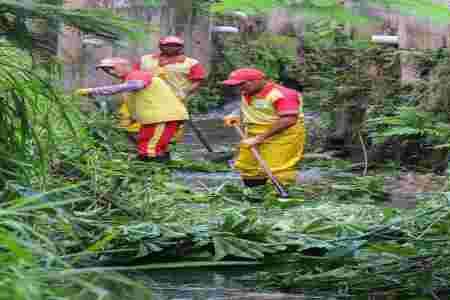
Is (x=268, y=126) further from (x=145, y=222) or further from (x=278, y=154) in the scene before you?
(x=145, y=222)

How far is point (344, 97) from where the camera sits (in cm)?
1508

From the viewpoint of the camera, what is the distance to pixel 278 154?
37.0 feet

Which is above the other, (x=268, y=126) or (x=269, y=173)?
(x=268, y=126)

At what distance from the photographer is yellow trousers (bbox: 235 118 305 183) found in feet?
36.9

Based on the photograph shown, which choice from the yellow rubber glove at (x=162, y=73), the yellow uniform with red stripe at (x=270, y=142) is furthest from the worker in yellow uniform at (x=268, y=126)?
the yellow rubber glove at (x=162, y=73)

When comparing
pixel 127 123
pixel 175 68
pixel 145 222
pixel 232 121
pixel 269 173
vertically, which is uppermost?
pixel 145 222

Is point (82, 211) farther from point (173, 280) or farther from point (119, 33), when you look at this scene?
point (119, 33)

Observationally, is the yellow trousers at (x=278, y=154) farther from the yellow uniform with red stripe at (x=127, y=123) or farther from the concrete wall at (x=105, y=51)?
the concrete wall at (x=105, y=51)

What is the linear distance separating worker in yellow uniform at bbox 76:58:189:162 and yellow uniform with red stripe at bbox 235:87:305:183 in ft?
5.15

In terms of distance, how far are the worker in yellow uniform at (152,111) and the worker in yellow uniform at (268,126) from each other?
1.47 m

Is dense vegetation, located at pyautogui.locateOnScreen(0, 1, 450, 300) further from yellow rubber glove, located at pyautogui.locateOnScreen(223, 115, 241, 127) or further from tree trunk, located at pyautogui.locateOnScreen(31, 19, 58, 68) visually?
yellow rubber glove, located at pyautogui.locateOnScreen(223, 115, 241, 127)

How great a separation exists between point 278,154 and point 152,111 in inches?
79.9

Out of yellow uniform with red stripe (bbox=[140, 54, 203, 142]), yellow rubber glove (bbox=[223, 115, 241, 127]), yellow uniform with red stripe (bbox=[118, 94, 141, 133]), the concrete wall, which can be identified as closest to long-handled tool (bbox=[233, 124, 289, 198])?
yellow rubber glove (bbox=[223, 115, 241, 127])

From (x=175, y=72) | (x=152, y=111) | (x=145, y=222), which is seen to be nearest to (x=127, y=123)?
(x=152, y=111)
